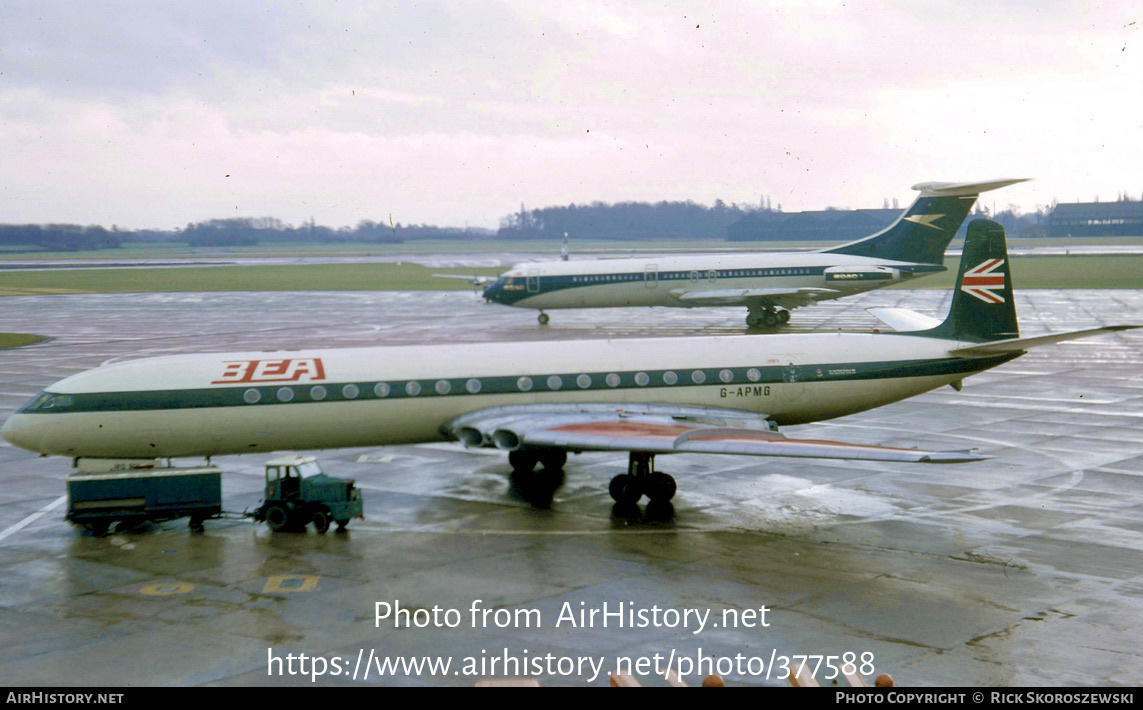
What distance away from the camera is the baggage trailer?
18969 mm

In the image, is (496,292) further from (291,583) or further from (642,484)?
(291,583)

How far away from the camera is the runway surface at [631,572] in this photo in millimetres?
12914

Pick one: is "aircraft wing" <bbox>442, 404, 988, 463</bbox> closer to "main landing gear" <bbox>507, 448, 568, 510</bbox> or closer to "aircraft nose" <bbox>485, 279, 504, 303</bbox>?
"main landing gear" <bbox>507, 448, 568, 510</bbox>

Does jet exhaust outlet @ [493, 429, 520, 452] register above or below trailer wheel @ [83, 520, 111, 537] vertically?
above

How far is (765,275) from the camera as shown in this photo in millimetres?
55562

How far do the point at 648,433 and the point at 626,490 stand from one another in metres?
1.72

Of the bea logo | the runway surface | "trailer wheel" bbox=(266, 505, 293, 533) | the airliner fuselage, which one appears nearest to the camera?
the runway surface

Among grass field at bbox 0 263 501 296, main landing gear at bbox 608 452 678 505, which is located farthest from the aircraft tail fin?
grass field at bbox 0 263 501 296

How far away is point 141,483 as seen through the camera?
19.2 m

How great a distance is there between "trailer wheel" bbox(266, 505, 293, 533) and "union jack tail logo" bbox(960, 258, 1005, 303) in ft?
53.5

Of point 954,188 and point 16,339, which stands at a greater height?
point 954,188

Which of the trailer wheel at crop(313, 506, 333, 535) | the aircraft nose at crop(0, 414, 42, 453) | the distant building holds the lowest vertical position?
the trailer wheel at crop(313, 506, 333, 535)

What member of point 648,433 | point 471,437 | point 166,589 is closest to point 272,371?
point 471,437
